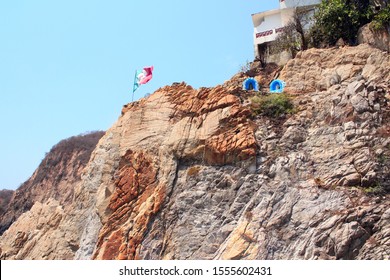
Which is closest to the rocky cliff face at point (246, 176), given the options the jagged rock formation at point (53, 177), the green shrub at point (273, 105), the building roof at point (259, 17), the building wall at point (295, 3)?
the green shrub at point (273, 105)

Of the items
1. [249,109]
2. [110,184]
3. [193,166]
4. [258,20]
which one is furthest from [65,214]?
[258,20]

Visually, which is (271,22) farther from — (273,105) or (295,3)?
(273,105)

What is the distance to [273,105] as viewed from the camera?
806 inches

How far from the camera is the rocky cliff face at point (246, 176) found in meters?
16.2

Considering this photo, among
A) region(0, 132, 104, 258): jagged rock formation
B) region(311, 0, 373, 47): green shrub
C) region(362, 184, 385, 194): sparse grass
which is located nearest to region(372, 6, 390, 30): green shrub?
region(311, 0, 373, 47): green shrub

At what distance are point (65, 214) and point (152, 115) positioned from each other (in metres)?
5.79

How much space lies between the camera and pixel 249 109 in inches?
806

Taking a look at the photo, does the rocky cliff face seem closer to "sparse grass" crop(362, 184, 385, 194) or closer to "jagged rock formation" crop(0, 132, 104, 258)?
"sparse grass" crop(362, 184, 385, 194)

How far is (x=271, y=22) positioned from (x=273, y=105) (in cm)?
1223

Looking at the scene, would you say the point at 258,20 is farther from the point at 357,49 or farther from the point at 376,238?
the point at 376,238

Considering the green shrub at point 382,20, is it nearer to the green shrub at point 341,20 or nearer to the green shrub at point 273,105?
the green shrub at point 341,20

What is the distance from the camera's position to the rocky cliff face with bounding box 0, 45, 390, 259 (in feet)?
53.3

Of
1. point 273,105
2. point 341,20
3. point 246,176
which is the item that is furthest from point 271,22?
point 246,176

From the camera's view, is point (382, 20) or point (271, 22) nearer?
point (382, 20)
